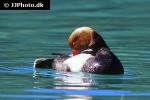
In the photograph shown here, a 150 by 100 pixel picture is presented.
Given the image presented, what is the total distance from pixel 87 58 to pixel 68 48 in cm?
350

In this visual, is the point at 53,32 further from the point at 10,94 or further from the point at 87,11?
the point at 10,94

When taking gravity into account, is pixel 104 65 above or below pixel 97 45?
below

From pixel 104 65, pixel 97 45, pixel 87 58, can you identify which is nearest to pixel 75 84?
pixel 104 65

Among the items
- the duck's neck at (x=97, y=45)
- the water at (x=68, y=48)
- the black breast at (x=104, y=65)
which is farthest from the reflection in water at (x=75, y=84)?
the duck's neck at (x=97, y=45)

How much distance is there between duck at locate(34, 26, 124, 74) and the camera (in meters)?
13.7

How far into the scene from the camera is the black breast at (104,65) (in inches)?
539

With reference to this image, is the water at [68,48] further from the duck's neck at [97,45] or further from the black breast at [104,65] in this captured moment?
the duck's neck at [97,45]

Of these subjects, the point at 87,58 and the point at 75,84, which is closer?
the point at 75,84

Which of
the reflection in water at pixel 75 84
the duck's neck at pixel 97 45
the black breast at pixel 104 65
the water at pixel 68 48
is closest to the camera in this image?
the reflection in water at pixel 75 84

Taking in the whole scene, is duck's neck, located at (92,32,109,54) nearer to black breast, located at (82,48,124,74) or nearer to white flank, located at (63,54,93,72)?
white flank, located at (63,54,93,72)

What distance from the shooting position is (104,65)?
13.7 metres

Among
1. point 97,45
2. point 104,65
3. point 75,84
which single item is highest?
point 97,45

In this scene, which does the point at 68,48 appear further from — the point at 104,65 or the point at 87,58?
the point at 104,65

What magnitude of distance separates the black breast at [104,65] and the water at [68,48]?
14cm
